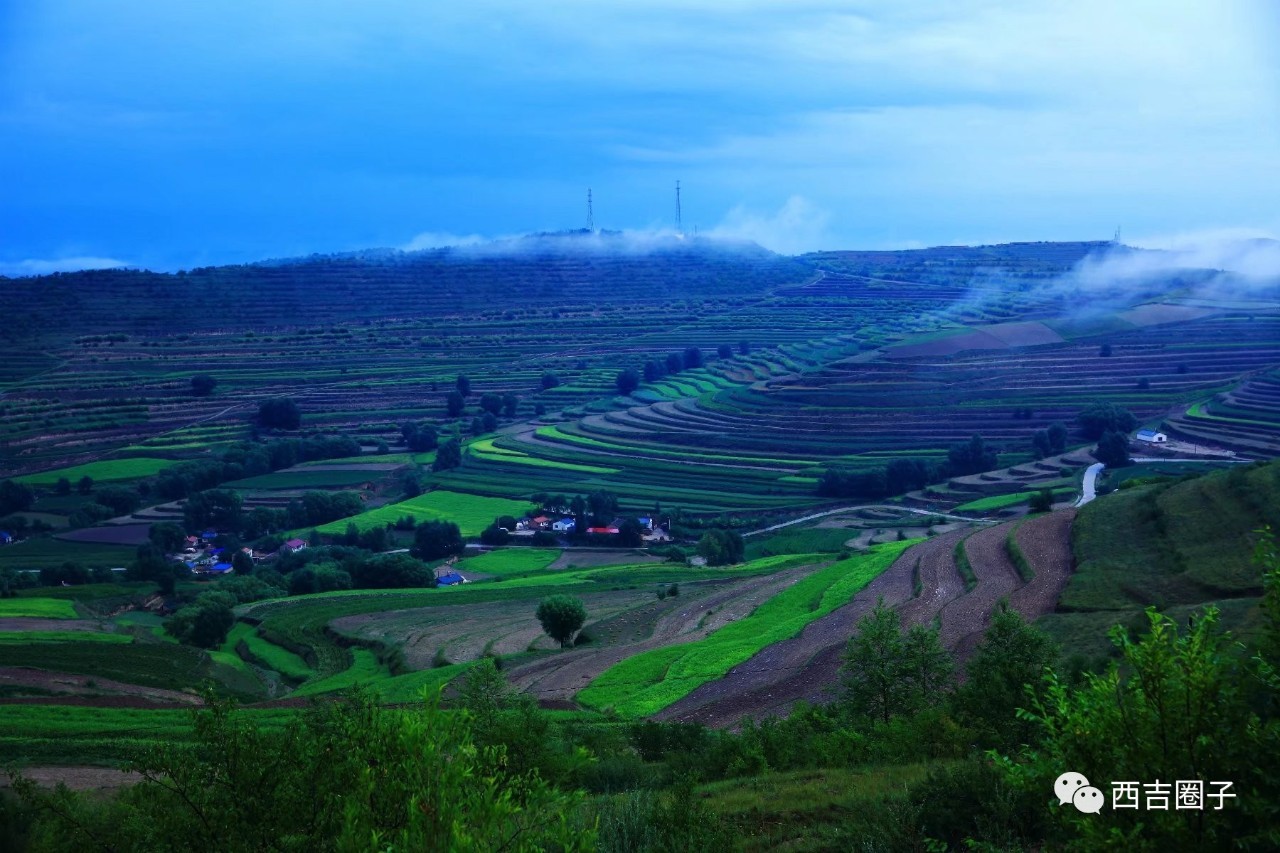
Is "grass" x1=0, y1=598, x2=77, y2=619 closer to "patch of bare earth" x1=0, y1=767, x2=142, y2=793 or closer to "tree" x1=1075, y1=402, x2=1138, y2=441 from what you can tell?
"patch of bare earth" x1=0, y1=767, x2=142, y2=793

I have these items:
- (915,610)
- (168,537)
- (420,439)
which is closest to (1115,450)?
(915,610)

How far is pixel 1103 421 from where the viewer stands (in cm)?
8762

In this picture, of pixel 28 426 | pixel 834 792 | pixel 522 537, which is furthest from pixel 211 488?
pixel 834 792

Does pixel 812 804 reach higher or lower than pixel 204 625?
higher

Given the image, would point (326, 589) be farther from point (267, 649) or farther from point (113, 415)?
point (113, 415)

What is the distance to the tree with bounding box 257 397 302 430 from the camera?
106m

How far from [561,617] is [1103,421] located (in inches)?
2393

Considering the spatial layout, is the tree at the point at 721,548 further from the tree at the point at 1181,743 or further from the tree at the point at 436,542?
the tree at the point at 1181,743

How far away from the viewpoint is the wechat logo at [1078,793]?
7.48 m

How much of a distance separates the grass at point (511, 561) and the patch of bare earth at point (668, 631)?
18580mm

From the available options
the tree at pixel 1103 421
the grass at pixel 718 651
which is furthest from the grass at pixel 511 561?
the tree at pixel 1103 421

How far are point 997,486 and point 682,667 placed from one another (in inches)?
1912

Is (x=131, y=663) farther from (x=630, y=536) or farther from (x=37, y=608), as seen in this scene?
(x=630, y=536)

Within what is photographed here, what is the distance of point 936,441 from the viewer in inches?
3590
